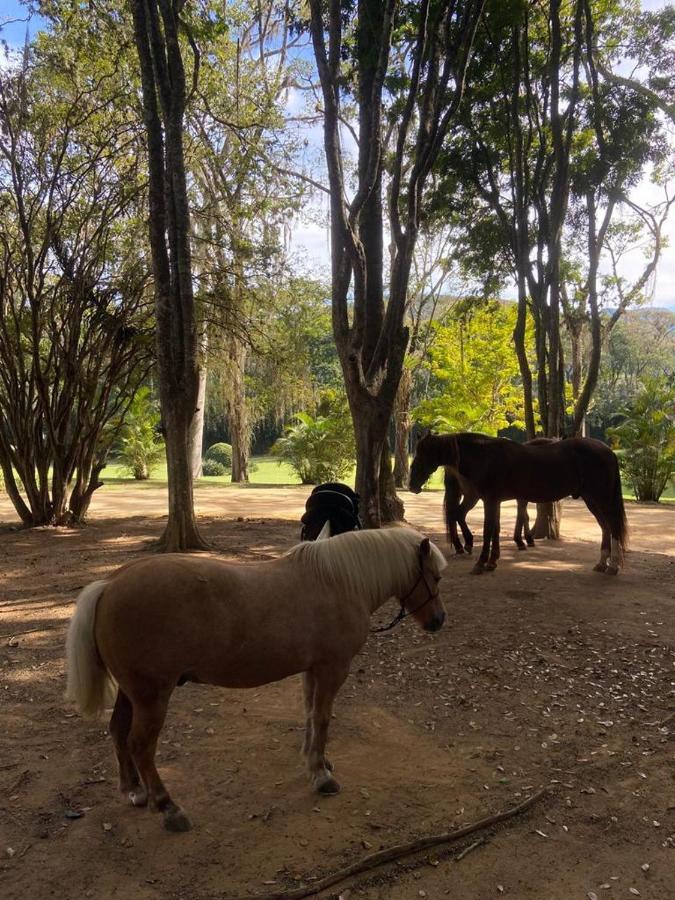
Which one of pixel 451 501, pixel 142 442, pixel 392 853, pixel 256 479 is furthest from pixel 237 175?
pixel 256 479

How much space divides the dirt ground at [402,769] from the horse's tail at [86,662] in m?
0.57

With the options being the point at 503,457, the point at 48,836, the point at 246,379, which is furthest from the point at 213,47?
the point at 48,836

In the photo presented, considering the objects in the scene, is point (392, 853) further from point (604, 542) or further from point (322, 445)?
point (322, 445)

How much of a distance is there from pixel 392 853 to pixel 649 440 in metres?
15.8

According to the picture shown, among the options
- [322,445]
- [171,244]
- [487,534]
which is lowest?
[487,534]

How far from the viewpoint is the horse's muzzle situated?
3.27 meters

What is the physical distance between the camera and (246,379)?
1698cm

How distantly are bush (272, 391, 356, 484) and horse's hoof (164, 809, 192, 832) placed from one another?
15838mm

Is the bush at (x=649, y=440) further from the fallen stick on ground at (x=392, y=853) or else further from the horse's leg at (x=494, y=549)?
the fallen stick on ground at (x=392, y=853)

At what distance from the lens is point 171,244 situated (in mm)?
7883

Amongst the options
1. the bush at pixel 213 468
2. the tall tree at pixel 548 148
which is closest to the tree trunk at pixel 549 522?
the tall tree at pixel 548 148

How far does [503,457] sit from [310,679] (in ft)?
15.2

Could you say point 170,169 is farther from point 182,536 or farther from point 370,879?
point 370,879

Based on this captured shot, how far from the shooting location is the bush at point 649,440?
15.8 meters
